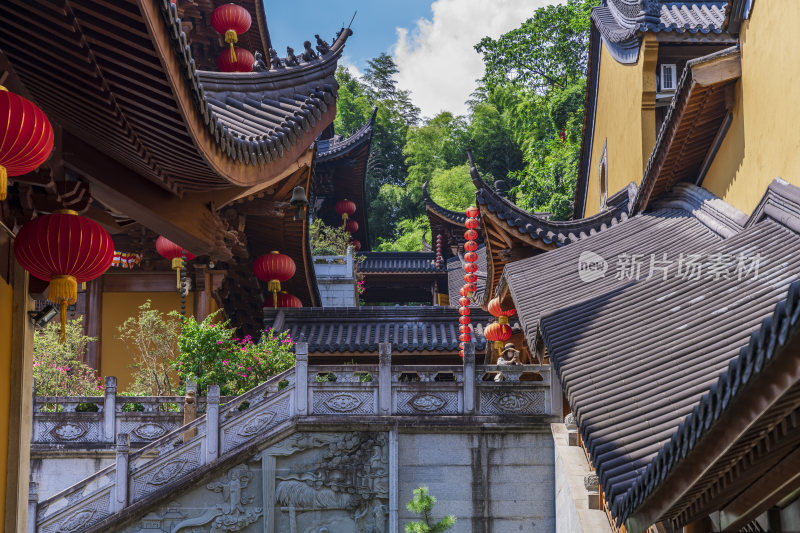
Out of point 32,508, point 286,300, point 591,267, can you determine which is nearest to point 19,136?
point 591,267

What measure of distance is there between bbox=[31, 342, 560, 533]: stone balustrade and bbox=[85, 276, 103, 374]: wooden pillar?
2938 mm

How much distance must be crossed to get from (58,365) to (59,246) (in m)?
7.71

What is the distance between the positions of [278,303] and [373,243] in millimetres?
19529

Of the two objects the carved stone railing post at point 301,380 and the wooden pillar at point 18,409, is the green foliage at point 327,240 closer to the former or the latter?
the carved stone railing post at point 301,380

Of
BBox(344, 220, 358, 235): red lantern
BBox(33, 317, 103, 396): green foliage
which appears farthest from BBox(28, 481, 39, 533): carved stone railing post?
BBox(344, 220, 358, 235): red lantern

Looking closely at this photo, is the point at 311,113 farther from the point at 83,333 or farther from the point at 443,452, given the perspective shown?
the point at 83,333

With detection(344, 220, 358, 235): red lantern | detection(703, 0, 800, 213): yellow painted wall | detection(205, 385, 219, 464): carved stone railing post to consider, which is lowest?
detection(205, 385, 219, 464): carved stone railing post

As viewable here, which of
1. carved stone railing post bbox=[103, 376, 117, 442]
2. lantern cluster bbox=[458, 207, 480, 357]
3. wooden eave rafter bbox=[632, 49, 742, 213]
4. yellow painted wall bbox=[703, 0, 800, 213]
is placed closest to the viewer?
yellow painted wall bbox=[703, 0, 800, 213]

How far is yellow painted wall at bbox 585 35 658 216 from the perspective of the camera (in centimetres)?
1059

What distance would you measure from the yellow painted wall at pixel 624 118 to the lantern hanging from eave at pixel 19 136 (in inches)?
298

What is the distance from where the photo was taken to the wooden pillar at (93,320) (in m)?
14.0

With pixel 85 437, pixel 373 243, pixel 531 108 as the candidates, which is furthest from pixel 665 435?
pixel 373 243

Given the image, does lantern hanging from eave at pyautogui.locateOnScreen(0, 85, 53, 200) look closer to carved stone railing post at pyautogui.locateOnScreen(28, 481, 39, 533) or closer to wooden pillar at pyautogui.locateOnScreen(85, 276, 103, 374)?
carved stone railing post at pyautogui.locateOnScreen(28, 481, 39, 533)

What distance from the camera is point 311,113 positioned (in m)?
8.16
